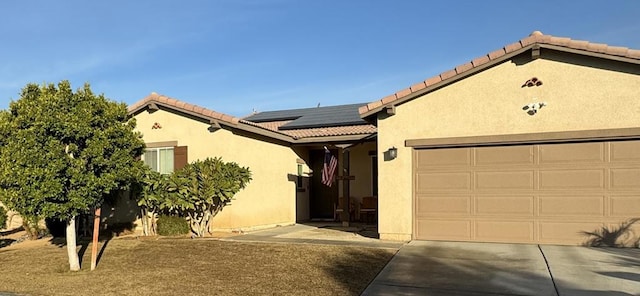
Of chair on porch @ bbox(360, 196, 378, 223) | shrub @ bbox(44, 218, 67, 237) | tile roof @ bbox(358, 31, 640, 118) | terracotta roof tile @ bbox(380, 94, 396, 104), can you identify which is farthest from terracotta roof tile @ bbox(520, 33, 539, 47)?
shrub @ bbox(44, 218, 67, 237)

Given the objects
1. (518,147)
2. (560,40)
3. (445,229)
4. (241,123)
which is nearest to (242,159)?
(241,123)

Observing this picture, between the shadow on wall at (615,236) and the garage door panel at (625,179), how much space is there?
2.16ft

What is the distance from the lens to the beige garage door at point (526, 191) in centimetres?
959

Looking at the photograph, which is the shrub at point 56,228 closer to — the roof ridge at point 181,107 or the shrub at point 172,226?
the shrub at point 172,226

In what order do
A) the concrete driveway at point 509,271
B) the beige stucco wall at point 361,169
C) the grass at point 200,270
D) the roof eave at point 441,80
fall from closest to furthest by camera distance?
the concrete driveway at point 509,271 < the grass at point 200,270 < the roof eave at point 441,80 < the beige stucco wall at point 361,169

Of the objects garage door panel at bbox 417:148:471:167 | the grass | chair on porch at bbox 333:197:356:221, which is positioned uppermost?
garage door panel at bbox 417:148:471:167

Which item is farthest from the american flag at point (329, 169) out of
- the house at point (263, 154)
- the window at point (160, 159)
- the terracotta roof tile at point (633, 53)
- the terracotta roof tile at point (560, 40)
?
the terracotta roof tile at point (633, 53)

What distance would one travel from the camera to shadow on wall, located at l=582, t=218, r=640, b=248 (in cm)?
943

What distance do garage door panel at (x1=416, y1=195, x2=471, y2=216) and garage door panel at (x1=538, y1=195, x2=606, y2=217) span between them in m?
1.50

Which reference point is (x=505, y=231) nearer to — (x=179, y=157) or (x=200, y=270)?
(x=200, y=270)

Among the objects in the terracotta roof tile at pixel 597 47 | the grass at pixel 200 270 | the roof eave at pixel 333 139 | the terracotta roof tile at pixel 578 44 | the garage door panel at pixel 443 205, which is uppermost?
the terracotta roof tile at pixel 578 44

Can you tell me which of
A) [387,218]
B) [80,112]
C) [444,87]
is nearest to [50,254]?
[80,112]

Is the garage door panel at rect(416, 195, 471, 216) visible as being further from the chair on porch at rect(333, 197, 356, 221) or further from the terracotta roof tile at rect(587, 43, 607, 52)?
the chair on porch at rect(333, 197, 356, 221)

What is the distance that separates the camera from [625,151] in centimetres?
952
